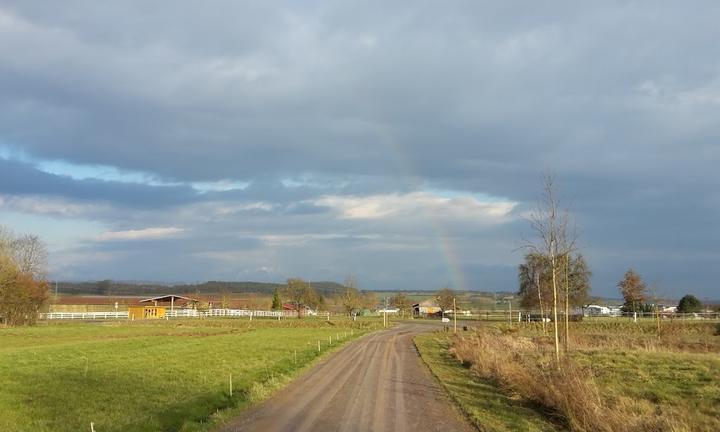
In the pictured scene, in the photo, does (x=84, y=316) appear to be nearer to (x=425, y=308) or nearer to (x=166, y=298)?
(x=166, y=298)

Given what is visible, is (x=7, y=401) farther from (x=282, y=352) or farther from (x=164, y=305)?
(x=164, y=305)

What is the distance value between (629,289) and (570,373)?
280ft

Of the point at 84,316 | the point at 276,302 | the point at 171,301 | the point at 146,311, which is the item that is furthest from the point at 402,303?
the point at 84,316

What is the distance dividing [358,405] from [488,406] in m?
3.64

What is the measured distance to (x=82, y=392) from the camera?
65.9 ft

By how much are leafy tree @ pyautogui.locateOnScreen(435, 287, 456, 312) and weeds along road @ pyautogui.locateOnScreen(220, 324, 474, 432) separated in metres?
93.2

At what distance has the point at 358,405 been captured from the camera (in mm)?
16828

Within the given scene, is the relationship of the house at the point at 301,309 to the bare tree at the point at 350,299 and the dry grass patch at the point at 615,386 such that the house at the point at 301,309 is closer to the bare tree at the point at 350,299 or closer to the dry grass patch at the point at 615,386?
the bare tree at the point at 350,299

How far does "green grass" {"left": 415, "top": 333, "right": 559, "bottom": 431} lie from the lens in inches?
540

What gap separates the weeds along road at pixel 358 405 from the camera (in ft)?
45.4

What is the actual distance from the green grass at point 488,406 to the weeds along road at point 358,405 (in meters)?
0.45

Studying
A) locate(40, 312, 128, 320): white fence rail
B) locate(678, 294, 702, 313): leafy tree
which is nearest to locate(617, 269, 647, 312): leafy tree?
locate(678, 294, 702, 313): leafy tree

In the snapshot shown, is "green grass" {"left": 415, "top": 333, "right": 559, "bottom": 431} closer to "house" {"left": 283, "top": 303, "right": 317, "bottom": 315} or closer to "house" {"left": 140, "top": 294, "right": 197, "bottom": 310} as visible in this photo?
"house" {"left": 283, "top": 303, "right": 317, "bottom": 315}

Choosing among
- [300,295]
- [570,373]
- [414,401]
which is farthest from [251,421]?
[300,295]
